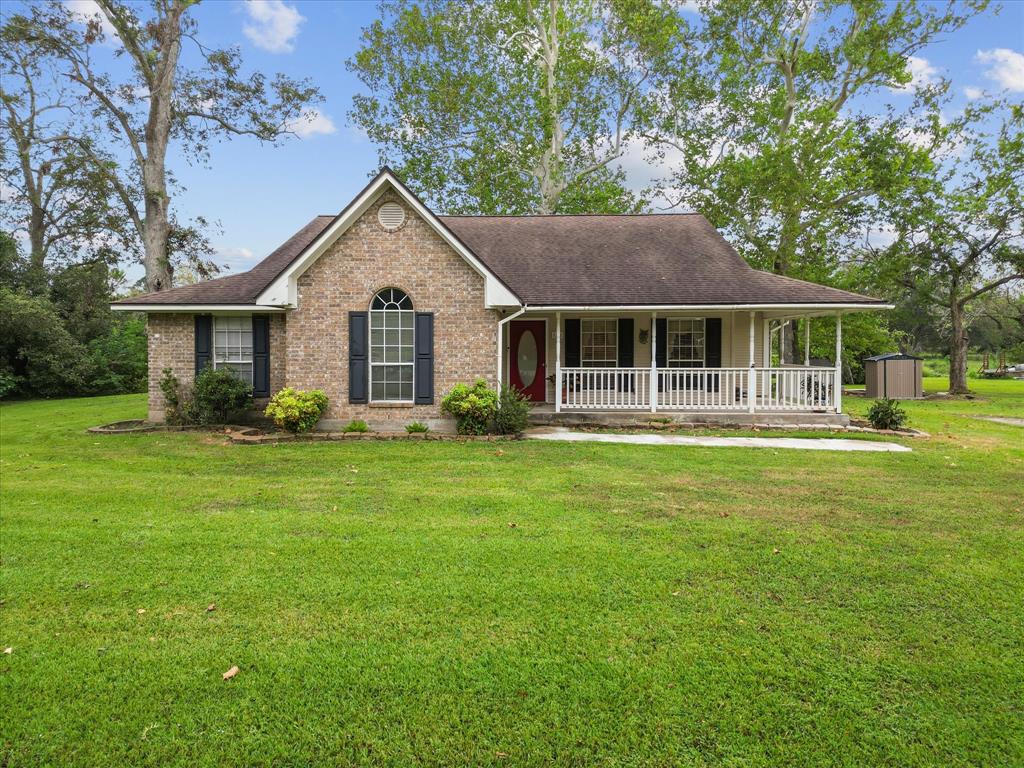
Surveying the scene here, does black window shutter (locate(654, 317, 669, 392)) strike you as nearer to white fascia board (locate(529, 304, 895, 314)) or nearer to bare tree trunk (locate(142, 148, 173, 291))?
white fascia board (locate(529, 304, 895, 314))

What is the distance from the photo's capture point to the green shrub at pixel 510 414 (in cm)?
1207

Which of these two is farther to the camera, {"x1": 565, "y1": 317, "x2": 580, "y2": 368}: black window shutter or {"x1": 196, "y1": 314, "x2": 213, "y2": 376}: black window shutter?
{"x1": 565, "y1": 317, "x2": 580, "y2": 368}: black window shutter

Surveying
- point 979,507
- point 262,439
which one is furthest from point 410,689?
point 262,439

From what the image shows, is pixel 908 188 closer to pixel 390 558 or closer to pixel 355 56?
pixel 355 56

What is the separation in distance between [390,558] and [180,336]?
1101 centimetres

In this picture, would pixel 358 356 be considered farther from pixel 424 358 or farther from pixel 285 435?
pixel 285 435

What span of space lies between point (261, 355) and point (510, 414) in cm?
602

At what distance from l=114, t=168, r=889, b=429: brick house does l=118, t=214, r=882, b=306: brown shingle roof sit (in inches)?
2.7

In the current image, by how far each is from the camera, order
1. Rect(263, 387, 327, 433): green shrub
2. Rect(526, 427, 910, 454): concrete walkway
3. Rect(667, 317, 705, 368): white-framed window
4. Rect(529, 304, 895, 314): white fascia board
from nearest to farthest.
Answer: Rect(526, 427, 910, 454): concrete walkway < Rect(263, 387, 327, 433): green shrub < Rect(529, 304, 895, 314): white fascia board < Rect(667, 317, 705, 368): white-framed window

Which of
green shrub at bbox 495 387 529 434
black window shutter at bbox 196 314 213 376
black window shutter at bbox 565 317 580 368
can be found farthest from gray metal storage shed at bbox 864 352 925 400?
black window shutter at bbox 196 314 213 376

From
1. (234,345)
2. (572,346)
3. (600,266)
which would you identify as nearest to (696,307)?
(600,266)

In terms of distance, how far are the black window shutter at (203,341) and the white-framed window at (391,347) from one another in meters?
4.08

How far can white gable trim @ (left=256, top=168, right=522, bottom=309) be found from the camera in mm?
11867

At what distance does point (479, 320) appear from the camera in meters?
12.5
